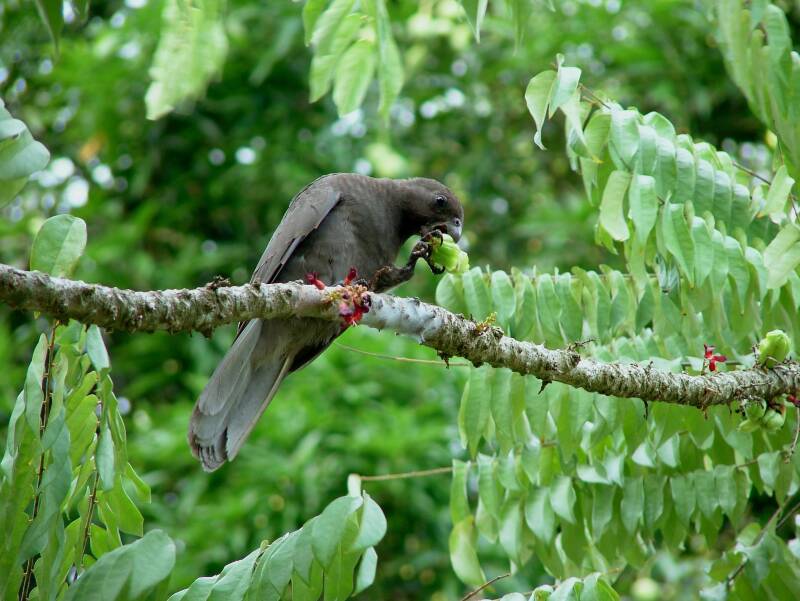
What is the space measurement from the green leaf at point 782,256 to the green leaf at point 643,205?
38 centimetres

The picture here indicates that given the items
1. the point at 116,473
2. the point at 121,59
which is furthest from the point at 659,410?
the point at 121,59

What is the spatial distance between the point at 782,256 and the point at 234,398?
93.6 inches

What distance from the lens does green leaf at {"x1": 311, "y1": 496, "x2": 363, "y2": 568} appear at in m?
2.24

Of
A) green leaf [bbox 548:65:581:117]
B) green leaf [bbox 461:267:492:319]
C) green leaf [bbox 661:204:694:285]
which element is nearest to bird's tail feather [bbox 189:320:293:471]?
green leaf [bbox 461:267:492:319]

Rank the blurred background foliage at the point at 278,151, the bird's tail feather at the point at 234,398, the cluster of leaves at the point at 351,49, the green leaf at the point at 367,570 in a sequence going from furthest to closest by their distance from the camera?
1. the blurred background foliage at the point at 278,151
2. the bird's tail feather at the point at 234,398
3. the cluster of leaves at the point at 351,49
4. the green leaf at the point at 367,570

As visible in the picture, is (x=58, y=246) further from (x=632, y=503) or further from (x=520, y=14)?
(x=632, y=503)

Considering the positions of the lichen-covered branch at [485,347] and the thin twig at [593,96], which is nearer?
the lichen-covered branch at [485,347]

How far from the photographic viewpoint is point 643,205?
2.87 metres

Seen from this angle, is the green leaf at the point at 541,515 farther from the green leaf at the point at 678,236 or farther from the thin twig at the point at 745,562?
the green leaf at the point at 678,236

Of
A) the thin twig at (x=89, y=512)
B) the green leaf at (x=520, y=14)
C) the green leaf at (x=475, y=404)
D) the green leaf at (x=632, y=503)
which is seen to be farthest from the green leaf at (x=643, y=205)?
the thin twig at (x=89, y=512)

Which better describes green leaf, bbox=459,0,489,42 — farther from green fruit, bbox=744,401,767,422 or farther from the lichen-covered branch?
green fruit, bbox=744,401,767,422

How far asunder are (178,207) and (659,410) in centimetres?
564

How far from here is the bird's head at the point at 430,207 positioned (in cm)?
476

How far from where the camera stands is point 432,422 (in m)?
6.03
